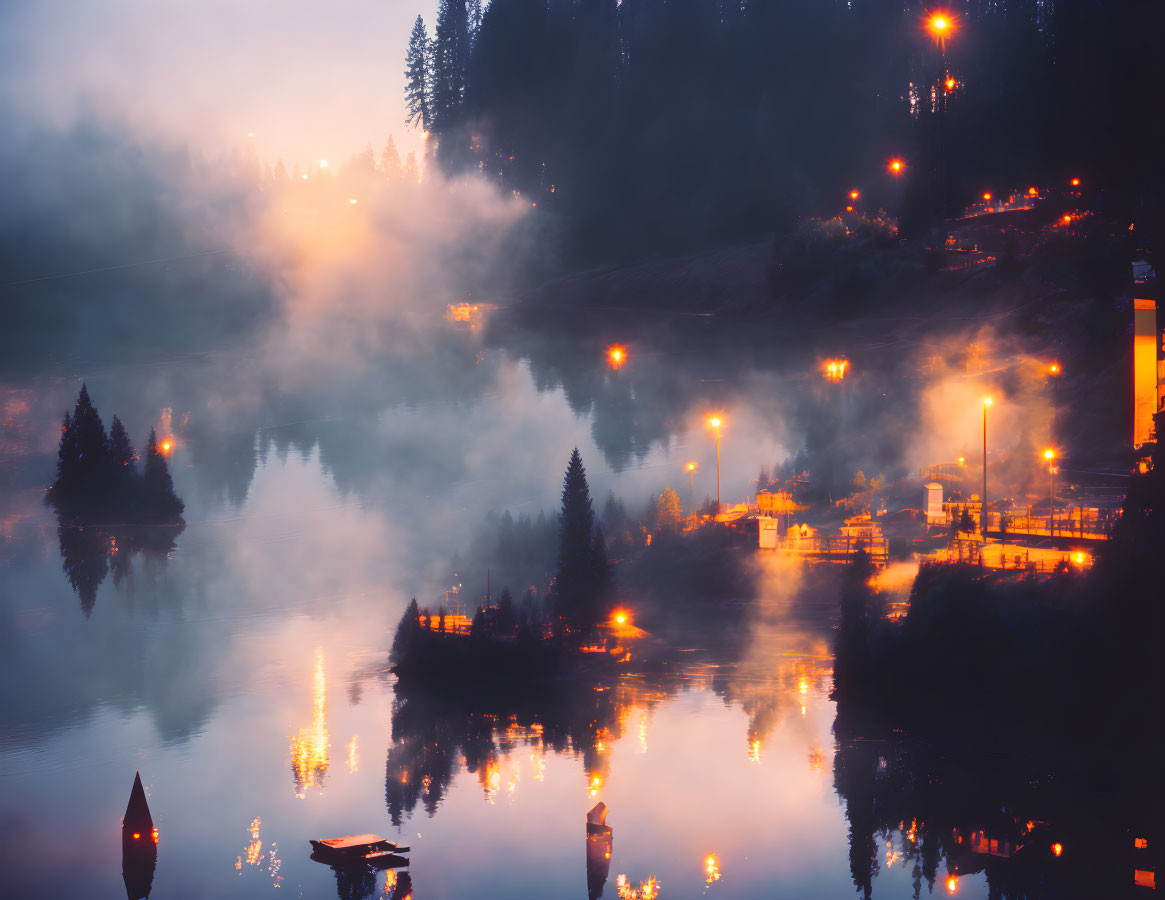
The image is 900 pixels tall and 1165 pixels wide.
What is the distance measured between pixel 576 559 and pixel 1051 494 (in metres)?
25.2

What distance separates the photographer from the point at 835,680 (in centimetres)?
5534

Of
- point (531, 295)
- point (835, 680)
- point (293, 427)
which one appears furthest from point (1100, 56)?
point (293, 427)

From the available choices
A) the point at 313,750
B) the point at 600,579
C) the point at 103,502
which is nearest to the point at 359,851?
the point at 313,750

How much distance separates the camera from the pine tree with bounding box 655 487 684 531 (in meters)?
80.5

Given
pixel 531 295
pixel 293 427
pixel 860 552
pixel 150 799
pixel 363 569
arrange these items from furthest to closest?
pixel 293 427
pixel 531 295
pixel 363 569
pixel 860 552
pixel 150 799

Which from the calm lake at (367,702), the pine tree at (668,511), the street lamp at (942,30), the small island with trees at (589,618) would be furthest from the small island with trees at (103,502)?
the street lamp at (942,30)

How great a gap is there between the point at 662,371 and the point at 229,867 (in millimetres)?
80084

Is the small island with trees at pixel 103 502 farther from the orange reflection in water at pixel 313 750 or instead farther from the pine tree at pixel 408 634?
the orange reflection in water at pixel 313 750

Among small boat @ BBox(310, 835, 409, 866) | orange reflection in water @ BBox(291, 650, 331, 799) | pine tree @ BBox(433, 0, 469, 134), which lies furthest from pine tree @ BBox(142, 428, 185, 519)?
small boat @ BBox(310, 835, 409, 866)

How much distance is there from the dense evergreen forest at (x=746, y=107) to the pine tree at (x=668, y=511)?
24.1 meters

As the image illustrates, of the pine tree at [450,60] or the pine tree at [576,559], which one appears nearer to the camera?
the pine tree at [576,559]

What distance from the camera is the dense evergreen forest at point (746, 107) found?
277ft

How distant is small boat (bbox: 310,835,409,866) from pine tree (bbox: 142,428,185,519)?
197 ft

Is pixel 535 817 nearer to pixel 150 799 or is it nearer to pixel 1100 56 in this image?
pixel 150 799
